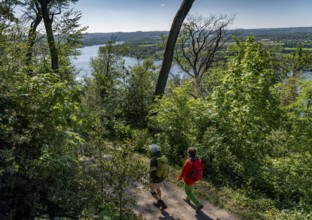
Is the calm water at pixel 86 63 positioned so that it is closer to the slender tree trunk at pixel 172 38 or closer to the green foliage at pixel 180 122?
the slender tree trunk at pixel 172 38

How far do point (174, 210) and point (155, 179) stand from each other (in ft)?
3.09

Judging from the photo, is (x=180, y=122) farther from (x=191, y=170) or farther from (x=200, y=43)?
(x=200, y=43)

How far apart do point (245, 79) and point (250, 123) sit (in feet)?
4.24

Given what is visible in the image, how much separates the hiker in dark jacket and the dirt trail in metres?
0.17

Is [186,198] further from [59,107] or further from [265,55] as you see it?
[265,55]

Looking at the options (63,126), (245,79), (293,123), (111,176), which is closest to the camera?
(111,176)

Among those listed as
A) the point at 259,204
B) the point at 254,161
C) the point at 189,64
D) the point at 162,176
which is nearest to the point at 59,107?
the point at 162,176

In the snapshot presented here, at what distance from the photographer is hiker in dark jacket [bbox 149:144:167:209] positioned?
19.0 ft

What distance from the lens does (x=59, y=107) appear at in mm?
4582

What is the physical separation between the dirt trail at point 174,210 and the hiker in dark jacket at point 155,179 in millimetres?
169

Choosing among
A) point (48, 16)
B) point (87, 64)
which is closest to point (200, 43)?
point (48, 16)

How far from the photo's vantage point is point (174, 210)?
625 cm

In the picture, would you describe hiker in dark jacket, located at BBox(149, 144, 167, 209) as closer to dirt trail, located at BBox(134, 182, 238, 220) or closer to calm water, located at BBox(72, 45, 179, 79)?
dirt trail, located at BBox(134, 182, 238, 220)

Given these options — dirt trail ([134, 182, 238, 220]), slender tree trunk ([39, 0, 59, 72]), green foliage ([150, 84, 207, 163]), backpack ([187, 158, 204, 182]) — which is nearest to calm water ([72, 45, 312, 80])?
slender tree trunk ([39, 0, 59, 72])
